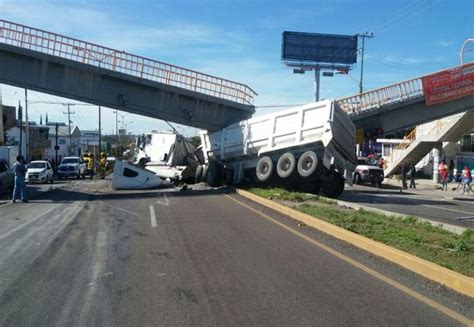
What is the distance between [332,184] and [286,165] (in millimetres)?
2022

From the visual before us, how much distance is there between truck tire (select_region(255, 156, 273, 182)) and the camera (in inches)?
878

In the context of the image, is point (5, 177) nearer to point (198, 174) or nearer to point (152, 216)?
point (198, 174)

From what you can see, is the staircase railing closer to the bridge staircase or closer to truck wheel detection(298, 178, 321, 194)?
the bridge staircase

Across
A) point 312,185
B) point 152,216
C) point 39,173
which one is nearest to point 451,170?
point 312,185

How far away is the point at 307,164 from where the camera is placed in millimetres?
20812

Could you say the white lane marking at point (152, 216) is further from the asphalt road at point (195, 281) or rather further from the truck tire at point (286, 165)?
the truck tire at point (286, 165)

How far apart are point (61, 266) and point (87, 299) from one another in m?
1.97

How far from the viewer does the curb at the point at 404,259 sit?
20.4 feet

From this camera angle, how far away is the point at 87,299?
5934mm

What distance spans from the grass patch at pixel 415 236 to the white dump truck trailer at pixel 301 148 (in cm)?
706

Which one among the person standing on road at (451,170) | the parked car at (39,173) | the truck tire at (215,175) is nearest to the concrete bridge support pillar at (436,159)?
the person standing on road at (451,170)

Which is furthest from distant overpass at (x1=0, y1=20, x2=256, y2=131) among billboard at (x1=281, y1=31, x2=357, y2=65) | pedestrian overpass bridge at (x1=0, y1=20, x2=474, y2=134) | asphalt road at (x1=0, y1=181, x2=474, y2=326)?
billboard at (x1=281, y1=31, x2=357, y2=65)

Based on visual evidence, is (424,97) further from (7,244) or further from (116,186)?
(7,244)

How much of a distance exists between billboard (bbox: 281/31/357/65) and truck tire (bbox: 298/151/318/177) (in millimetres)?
44896
